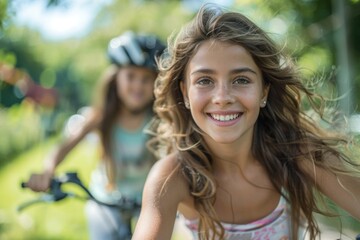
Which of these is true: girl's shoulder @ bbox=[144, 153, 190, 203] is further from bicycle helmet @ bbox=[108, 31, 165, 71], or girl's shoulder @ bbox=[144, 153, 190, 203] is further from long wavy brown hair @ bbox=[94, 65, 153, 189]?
bicycle helmet @ bbox=[108, 31, 165, 71]

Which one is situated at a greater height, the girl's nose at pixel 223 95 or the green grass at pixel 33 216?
the girl's nose at pixel 223 95

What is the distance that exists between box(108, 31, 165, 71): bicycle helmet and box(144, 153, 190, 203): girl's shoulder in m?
1.63

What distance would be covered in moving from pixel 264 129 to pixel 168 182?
0.58 metres

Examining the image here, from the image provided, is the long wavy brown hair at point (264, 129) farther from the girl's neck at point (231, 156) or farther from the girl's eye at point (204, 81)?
the girl's eye at point (204, 81)

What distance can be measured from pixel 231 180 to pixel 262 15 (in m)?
1.27

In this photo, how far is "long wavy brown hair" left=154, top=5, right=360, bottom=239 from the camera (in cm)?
238

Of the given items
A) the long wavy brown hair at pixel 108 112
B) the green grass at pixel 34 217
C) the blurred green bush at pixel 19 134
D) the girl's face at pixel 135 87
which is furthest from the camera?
the blurred green bush at pixel 19 134

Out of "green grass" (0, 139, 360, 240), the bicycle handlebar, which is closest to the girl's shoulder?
the bicycle handlebar

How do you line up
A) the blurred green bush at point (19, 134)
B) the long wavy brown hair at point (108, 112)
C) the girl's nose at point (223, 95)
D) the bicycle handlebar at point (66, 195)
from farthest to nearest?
1. the blurred green bush at point (19, 134)
2. the long wavy brown hair at point (108, 112)
3. the bicycle handlebar at point (66, 195)
4. the girl's nose at point (223, 95)

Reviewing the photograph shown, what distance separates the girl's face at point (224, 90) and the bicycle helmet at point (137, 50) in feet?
5.40

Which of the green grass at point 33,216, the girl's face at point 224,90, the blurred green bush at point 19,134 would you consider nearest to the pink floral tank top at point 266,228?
the girl's face at point 224,90

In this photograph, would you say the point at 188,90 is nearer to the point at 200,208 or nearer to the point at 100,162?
the point at 200,208

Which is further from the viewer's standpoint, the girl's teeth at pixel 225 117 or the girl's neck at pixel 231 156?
the girl's neck at pixel 231 156

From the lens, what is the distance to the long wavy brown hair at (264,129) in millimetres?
2385
